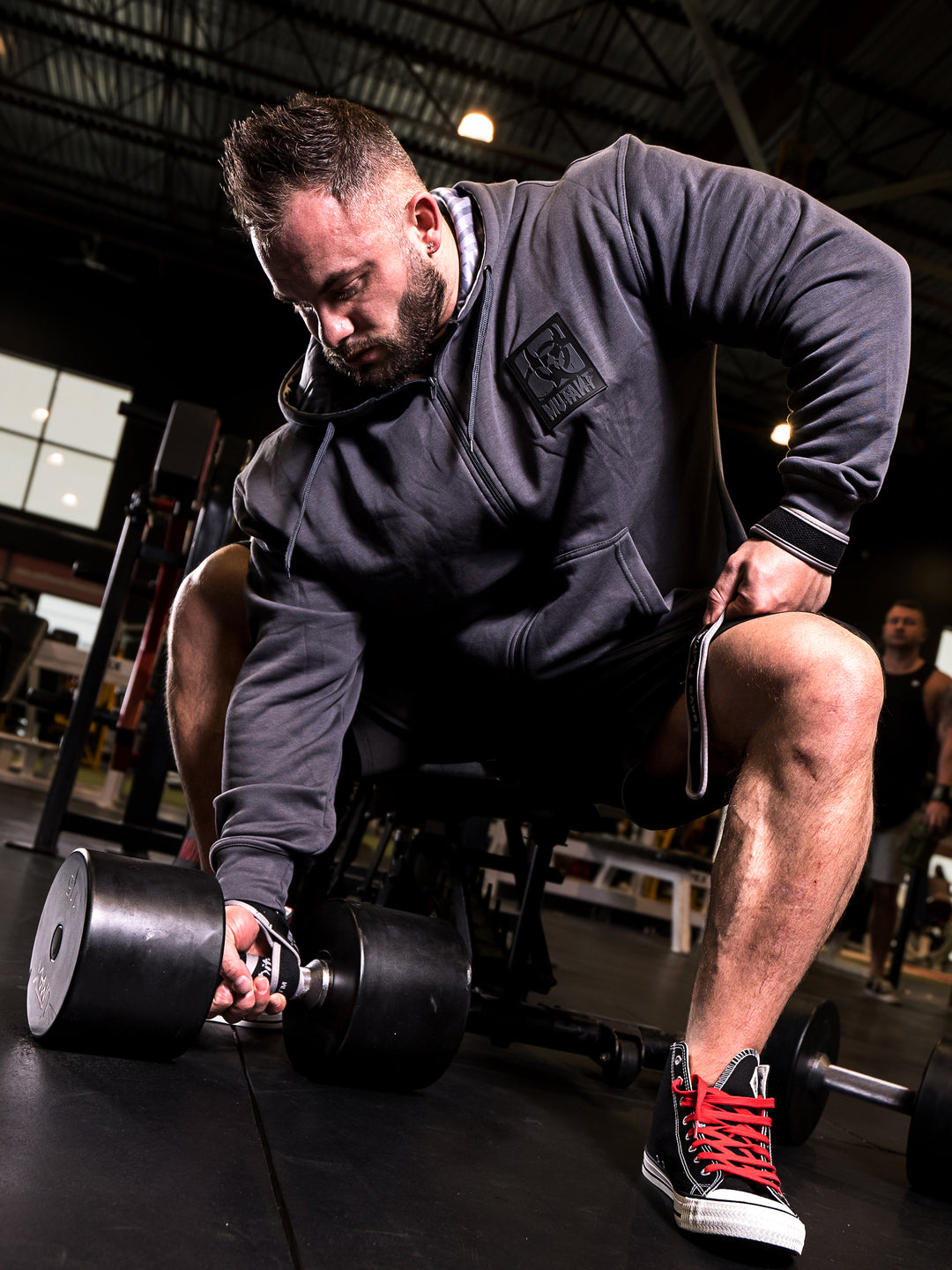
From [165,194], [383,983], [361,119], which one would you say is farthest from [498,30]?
[383,983]

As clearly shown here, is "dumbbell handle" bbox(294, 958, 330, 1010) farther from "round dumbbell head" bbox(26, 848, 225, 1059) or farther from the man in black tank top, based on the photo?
the man in black tank top

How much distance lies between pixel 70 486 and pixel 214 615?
997 centimetres

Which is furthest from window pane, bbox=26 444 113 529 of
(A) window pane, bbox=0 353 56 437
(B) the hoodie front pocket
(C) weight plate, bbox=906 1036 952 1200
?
(C) weight plate, bbox=906 1036 952 1200

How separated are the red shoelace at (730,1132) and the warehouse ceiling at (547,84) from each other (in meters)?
4.93

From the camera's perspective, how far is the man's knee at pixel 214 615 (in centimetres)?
131

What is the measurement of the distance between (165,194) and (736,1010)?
9938mm

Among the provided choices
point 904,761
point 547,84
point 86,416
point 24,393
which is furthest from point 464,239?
point 24,393

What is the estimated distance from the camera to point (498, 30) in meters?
6.18

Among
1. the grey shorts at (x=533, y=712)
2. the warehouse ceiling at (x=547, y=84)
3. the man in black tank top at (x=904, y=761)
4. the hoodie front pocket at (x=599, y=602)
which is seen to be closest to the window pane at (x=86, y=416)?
the warehouse ceiling at (x=547, y=84)

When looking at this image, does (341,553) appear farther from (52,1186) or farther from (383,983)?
(52,1186)

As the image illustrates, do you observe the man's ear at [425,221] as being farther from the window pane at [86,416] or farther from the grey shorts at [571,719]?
the window pane at [86,416]

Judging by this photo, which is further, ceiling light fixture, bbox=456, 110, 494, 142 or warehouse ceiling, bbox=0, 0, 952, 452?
warehouse ceiling, bbox=0, 0, 952, 452

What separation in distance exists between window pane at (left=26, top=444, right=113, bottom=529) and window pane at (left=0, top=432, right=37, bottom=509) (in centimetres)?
8

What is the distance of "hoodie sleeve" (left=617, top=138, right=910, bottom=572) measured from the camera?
1.00 meters
